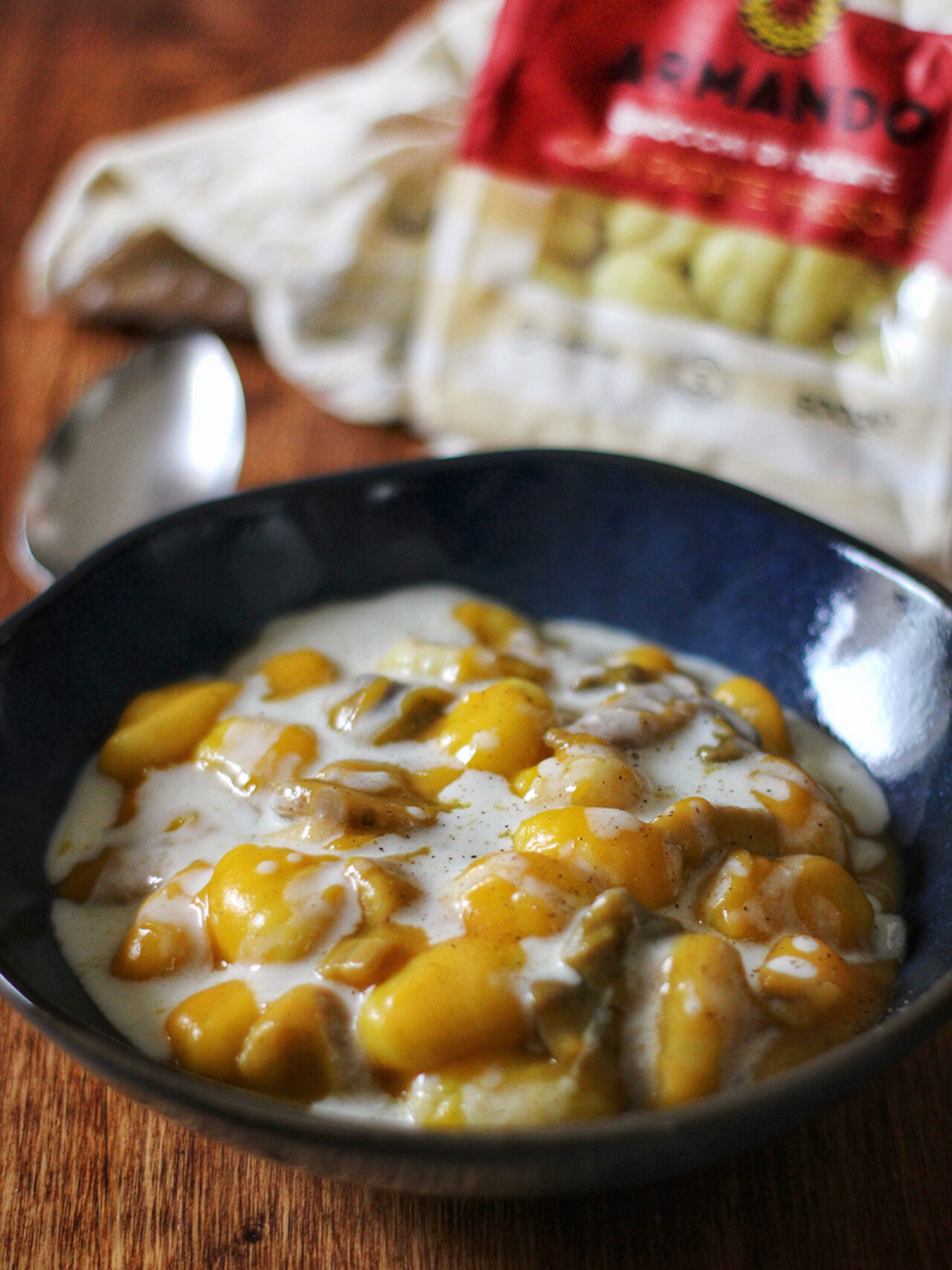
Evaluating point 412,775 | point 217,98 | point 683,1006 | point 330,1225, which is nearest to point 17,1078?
point 330,1225

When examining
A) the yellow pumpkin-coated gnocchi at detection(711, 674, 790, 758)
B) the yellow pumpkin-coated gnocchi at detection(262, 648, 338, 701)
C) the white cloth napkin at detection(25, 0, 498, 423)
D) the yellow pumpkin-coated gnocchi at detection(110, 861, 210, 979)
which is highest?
the white cloth napkin at detection(25, 0, 498, 423)

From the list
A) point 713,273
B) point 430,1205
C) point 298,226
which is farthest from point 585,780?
point 298,226

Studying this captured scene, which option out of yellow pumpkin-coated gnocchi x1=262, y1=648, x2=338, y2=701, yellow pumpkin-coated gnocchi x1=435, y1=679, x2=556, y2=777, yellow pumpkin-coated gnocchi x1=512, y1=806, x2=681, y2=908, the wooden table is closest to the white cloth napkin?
yellow pumpkin-coated gnocchi x1=262, y1=648, x2=338, y2=701

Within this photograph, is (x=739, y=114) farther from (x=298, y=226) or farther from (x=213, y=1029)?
(x=213, y=1029)

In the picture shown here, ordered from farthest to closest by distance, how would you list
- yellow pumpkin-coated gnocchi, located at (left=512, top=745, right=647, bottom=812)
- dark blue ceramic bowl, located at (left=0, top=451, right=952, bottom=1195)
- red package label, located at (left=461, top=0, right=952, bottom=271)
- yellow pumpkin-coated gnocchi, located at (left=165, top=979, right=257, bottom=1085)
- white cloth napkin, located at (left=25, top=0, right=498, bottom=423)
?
white cloth napkin, located at (left=25, top=0, right=498, bottom=423)
red package label, located at (left=461, top=0, right=952, bottom=271)
yellow pumpkin-coated gnocchi, located at (left=512, top=745, right=647, bottom=812)
yellow pumpkin-coated gnocchi, located at (left=165, top=979, right=257, bottom=1085)
dark blue ceramic bowl, located at (left=0, top=451, right=952, bottom=1195)

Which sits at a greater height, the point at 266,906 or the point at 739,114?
the point at 739,114

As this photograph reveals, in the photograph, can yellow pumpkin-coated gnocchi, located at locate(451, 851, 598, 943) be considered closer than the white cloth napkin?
Yes

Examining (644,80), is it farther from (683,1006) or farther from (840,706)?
(683,1006)

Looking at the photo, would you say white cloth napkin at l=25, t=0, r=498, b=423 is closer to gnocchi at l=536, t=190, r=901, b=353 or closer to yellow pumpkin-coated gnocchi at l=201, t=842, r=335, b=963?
gnocchi at l=536, t=190, r=901, b=353
